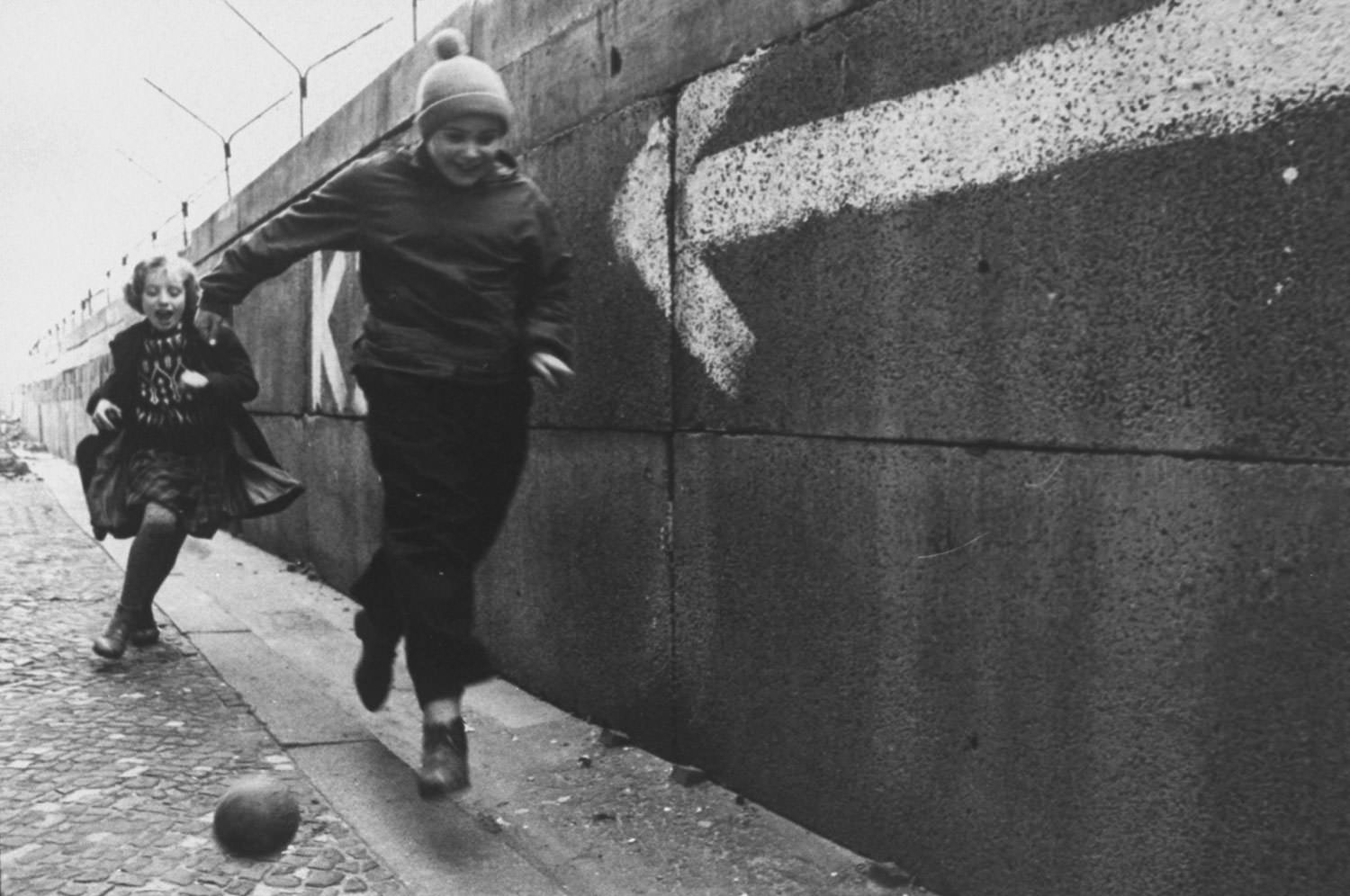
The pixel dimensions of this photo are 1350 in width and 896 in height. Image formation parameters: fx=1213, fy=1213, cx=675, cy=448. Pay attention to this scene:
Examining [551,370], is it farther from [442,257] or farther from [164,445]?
[164,445]

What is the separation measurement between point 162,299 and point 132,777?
7.60 feet

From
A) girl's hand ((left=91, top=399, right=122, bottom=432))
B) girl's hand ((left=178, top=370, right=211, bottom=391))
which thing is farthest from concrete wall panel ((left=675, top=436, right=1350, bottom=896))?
girl's hand ((left=91, top=399, right=122, bottom=432))

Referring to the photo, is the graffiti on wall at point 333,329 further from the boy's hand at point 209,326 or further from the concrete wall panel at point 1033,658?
the concrete wall panel at point 1033,658

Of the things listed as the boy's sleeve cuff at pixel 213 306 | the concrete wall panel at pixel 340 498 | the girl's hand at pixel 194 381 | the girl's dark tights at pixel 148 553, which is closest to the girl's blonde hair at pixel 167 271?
the girl's hand at pixel 194 381

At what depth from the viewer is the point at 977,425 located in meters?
2.55

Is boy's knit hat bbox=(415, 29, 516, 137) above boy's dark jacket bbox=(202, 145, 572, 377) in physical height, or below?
above

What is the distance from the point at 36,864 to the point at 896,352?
218 centimetres

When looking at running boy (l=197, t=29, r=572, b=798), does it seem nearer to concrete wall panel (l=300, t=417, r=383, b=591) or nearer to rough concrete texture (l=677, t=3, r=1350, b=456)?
rough concrete texture (l=677, t=3, r=1350, b=456)

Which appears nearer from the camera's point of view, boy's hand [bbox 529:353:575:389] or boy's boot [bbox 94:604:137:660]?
boy's hand [bbox 529:353:575:389]

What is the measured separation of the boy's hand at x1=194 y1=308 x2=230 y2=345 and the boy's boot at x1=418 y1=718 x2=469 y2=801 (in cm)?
241

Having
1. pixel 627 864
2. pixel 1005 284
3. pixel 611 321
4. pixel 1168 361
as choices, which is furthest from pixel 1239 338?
pixel 611 321

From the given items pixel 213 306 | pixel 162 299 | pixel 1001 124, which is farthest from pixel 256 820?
pixel 162 299

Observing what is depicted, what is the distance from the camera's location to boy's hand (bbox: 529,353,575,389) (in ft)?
10.5

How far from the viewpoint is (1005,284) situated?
8.17 ft
